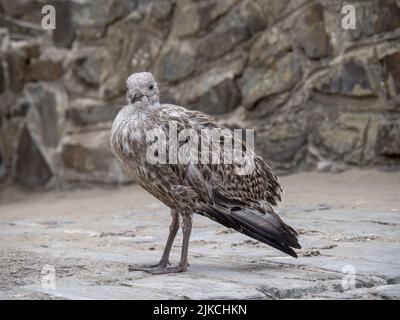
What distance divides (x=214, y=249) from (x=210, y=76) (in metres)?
3.50

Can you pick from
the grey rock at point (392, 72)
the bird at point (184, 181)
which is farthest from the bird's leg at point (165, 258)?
the grey rock at point (392, 72)

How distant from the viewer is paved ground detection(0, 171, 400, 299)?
12.2ft

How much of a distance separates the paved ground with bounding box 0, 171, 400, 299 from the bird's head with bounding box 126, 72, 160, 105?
3.05ft

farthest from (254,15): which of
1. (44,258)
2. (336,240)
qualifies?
(44,258)

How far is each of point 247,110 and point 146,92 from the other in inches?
149

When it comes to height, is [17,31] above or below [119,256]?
above

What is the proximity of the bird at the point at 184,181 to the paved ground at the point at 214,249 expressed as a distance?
0.20m

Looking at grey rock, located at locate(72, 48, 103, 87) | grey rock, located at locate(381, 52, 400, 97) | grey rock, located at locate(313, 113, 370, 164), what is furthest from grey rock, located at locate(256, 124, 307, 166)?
grey rock, located at locate(72, 48, 103, 87)

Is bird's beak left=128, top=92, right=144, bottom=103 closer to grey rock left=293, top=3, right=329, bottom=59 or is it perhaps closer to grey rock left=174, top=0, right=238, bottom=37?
grey rock left=293, top=3, right=329, bottom=59

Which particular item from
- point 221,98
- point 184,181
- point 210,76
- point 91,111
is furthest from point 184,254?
point 91,111

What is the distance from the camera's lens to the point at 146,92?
4.41 meters
